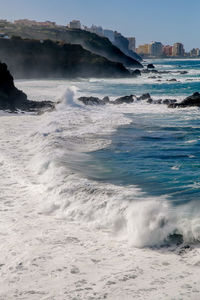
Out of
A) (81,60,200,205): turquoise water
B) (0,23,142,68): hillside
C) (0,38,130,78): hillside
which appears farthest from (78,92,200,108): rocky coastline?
(0,23,142,68): hillside

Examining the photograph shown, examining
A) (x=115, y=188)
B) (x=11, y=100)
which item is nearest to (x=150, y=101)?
(x=11, y=100)

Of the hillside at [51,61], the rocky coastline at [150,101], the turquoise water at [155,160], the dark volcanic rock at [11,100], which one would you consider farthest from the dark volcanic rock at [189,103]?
the hillside at [51,61]

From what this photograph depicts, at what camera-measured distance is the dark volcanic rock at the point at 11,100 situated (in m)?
19.1

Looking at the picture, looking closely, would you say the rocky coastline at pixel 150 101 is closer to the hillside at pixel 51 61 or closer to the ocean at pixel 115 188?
the ocean at pixel 115 188

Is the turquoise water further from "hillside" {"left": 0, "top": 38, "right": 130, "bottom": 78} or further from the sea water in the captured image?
"hillside" {"left": 0, "top": 38, "right": 130, "bottom": 78}

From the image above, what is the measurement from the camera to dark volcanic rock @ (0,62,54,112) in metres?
19.1

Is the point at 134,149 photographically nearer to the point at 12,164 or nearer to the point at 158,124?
the point at 12,164

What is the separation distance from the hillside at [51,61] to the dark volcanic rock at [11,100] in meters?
32.5

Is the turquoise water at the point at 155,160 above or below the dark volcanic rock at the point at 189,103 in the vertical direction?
below

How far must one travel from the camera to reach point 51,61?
183 ft

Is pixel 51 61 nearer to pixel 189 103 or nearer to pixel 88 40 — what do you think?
pixel 189 103

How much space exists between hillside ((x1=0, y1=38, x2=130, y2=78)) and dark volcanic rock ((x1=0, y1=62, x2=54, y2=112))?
32.5m

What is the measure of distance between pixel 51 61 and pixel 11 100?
37.4 meters

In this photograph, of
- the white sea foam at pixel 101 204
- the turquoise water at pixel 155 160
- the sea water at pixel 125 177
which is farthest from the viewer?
the turquoise water at pixel 155 160
